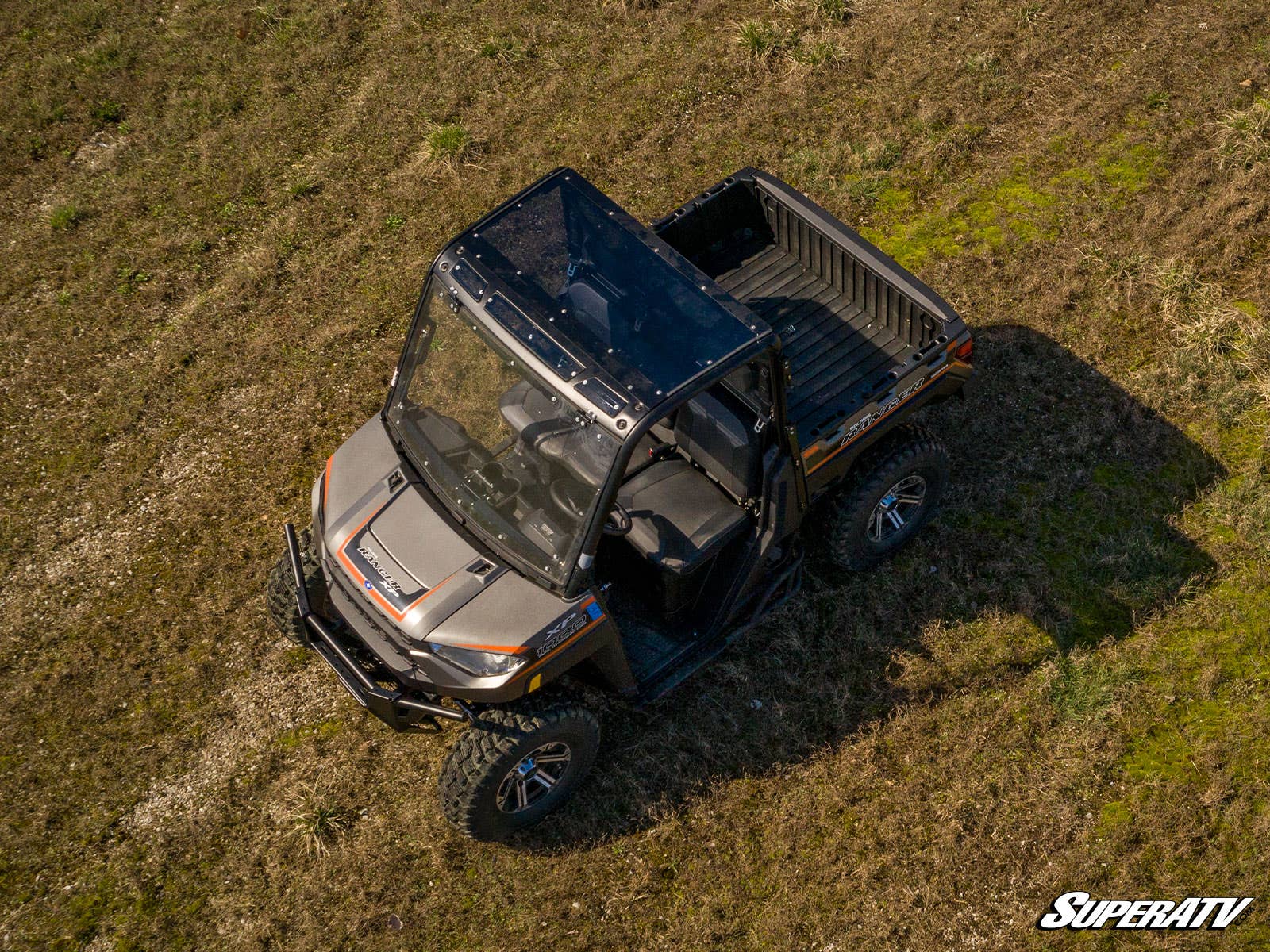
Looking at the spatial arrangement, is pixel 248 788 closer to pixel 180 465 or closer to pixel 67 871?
pixel 67 871

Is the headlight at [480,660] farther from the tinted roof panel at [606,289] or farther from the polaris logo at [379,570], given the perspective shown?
the tinted roof panel at [606,289]

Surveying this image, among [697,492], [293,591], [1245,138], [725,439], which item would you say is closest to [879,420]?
[725,439]

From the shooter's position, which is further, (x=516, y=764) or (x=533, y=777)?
(x=533, y=777)

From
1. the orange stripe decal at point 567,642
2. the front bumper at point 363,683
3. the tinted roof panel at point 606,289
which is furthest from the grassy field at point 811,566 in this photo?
the tinted roof panel at point 606,289

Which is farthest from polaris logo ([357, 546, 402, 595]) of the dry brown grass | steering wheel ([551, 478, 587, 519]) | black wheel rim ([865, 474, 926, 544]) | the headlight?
the dry brown grass

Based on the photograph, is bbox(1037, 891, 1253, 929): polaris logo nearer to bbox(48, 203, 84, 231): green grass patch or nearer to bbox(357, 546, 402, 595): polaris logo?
bbox(357, 546, 402, 595): polaris logo

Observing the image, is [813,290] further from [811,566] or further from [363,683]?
[363,683]

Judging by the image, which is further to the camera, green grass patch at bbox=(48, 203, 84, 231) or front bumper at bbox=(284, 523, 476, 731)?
green grass patch at bbox=(48, 203, 84, 231)
